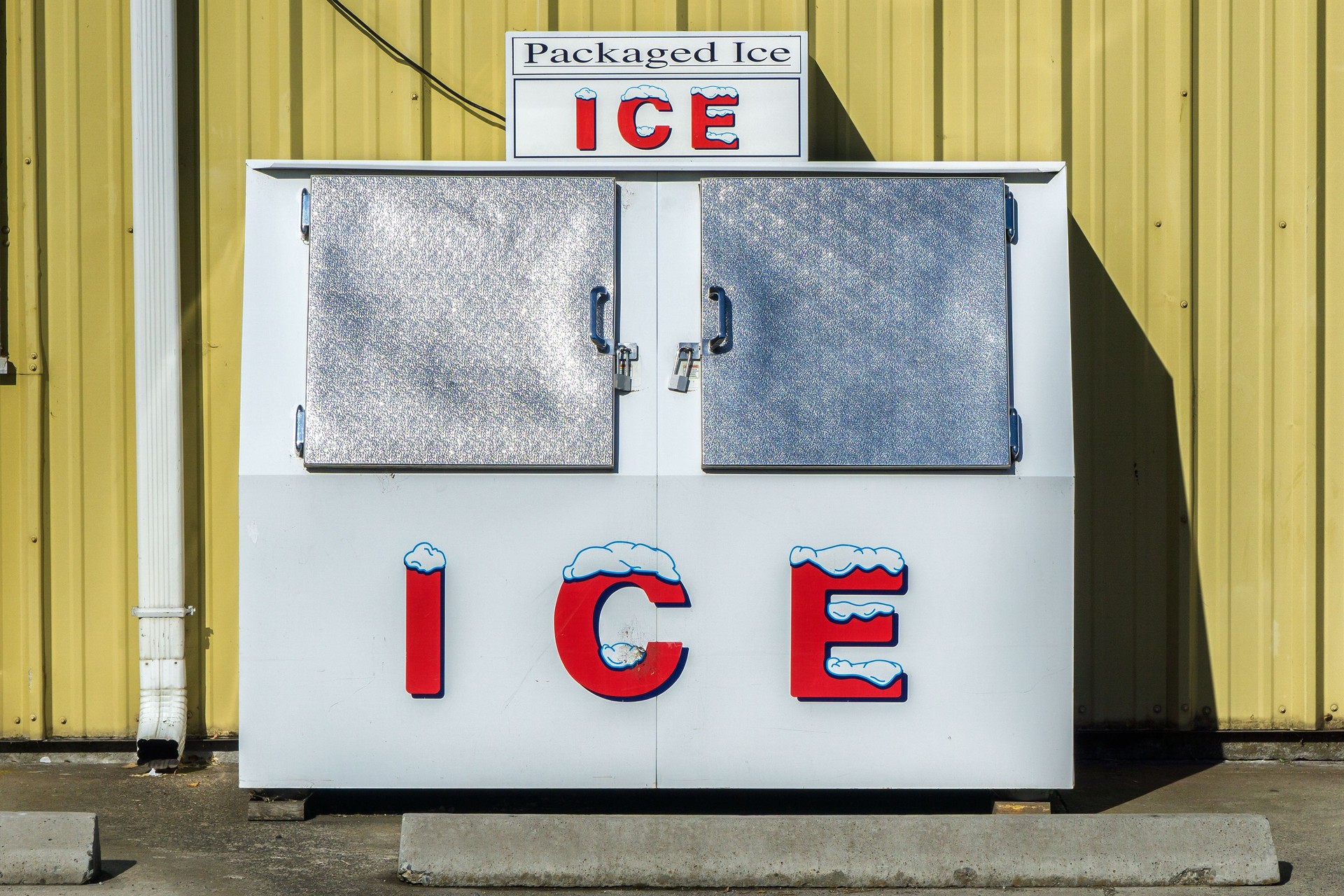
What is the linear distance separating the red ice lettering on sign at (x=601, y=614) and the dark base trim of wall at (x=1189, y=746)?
1.92 meters

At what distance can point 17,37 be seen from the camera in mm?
4332

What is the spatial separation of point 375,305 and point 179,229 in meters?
1.34

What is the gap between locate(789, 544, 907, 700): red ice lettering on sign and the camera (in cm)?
344

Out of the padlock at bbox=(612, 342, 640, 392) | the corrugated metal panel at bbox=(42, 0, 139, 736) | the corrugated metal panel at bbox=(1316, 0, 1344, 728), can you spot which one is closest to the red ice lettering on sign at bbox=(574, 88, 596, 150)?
the padlock at bbox=(612, 342, 640, 392)

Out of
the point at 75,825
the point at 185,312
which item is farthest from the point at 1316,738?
the point at 185,312

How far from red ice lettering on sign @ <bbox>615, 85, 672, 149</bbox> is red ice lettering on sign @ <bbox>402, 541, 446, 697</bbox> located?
145cm

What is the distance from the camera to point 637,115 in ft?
12.1

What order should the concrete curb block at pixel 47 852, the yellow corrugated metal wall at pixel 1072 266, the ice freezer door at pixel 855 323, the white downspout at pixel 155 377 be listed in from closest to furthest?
the concrete curb block at pixel 47 852, the ice freezer door at pixel 855 323, the white downspout at pixel 155 377, the yellow corrugated metal wall at pixel 1072 266

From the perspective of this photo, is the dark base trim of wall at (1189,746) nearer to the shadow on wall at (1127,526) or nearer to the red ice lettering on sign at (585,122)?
the shadow on wall at (1127,526)

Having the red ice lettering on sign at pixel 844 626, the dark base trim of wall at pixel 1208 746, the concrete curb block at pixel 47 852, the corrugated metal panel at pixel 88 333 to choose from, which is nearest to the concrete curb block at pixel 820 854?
the red ice lettering on sign at pixel 844 626

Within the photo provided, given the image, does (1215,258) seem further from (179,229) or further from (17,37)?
(17,37)

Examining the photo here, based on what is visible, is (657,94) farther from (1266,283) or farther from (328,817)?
(328,817)

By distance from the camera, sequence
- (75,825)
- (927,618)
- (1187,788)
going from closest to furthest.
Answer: (75,825) → (927,618) → (1187,788)

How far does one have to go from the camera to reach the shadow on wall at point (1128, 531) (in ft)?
14.4
